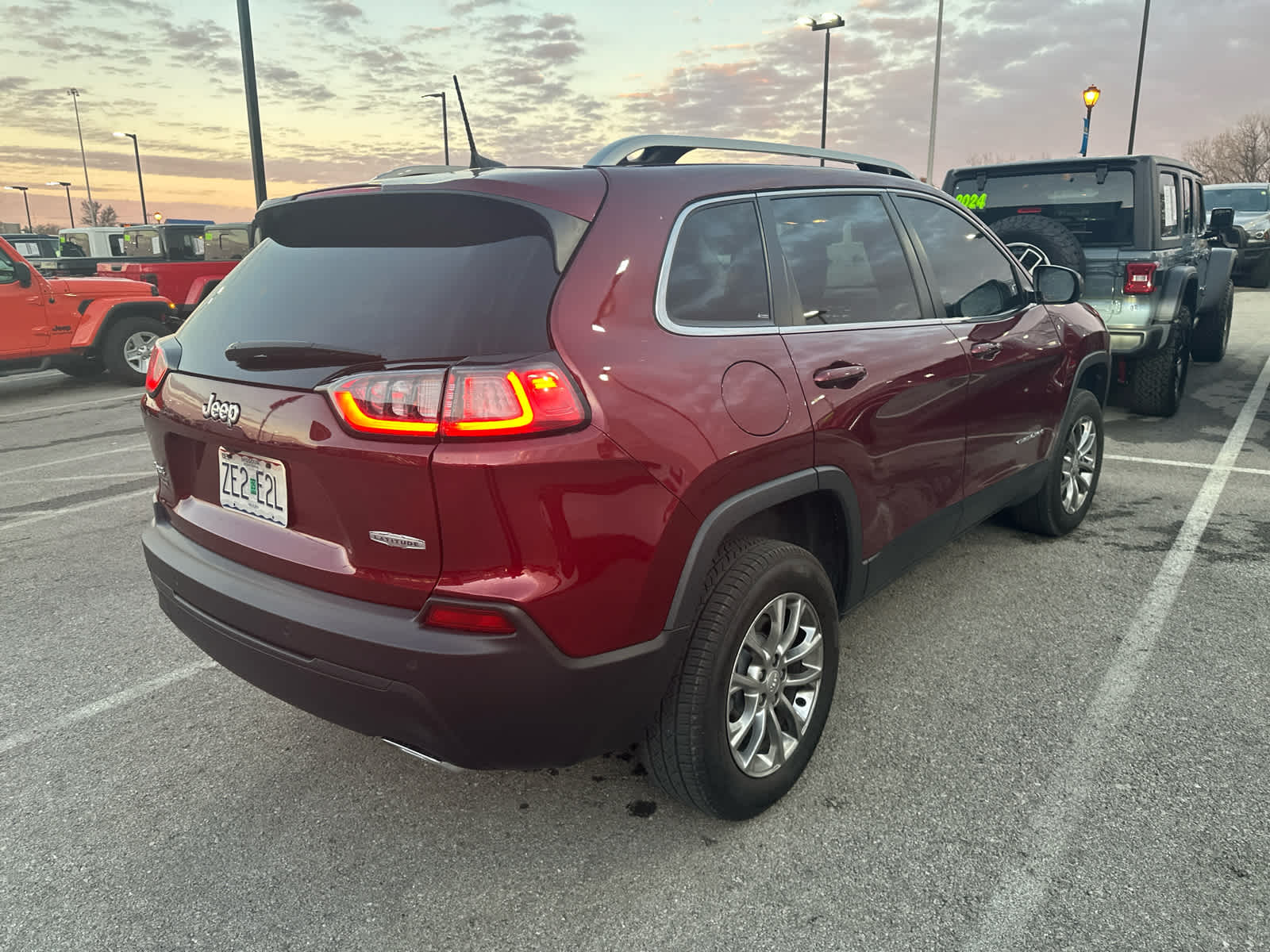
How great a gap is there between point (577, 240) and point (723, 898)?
5.40 feet

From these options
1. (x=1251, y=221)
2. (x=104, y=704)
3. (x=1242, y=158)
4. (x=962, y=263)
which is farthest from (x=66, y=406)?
(x=1242, y=158)

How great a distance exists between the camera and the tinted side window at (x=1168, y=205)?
7160 mm

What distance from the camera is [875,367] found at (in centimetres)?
286

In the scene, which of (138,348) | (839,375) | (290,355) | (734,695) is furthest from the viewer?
(138,348)

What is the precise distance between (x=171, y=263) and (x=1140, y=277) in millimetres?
13239

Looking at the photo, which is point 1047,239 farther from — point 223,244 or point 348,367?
point 223,244

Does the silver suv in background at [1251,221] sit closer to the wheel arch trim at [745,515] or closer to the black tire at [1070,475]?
the black tire at [1070,475]

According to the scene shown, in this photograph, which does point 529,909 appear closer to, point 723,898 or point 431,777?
point 723,898

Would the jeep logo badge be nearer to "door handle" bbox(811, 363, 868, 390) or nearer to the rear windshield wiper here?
the rear windshield wiper

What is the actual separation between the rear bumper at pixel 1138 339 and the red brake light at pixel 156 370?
6.49 m

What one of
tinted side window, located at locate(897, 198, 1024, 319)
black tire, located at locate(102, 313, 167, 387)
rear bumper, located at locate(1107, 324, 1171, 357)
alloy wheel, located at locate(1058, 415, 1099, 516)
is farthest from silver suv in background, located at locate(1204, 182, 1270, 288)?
black tire, located at locate(102, 313, 167, 387)

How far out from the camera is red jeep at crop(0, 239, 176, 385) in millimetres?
9570

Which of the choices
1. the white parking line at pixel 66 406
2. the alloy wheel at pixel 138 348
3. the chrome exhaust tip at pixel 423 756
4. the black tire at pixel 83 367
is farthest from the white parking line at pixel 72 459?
the chrome exhaust tip at pixel 423 756

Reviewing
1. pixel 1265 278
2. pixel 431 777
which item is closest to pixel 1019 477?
pixel 431 777
